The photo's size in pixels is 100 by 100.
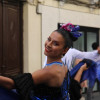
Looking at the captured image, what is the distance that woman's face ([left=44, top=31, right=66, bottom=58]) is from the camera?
238 centimetres

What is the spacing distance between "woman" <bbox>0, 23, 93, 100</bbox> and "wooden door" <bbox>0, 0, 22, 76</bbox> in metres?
5.09

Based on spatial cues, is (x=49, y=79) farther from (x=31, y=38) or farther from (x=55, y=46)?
(x=31, y=38)

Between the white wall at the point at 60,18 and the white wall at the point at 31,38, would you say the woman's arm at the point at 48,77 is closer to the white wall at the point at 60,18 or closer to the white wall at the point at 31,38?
the white wall at the point at 31,38

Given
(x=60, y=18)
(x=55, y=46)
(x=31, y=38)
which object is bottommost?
(x=55, y=46)

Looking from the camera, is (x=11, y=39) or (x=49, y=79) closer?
(x=49, y=79)

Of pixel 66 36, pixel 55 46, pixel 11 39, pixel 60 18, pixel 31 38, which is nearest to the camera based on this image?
pixel 55 46

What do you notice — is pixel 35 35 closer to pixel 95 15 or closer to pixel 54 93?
pixel 95 15

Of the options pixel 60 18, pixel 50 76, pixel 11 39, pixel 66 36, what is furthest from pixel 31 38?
pixel 50 76

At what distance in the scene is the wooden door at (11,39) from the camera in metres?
7.42

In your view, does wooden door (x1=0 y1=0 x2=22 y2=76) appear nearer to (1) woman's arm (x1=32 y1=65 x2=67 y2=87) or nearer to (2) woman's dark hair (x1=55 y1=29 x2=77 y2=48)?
(2) woman's dark hair (x1=55 y1=29 x2=77 y2=48)

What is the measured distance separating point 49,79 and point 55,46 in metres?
0.31

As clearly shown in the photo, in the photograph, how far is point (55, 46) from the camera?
94.0 inches

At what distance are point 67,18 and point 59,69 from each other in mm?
7059

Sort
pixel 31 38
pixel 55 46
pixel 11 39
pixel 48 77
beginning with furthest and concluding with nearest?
pixel 31 38 < pixel 11 39 < pixel 55 46 < pixel 48 77
